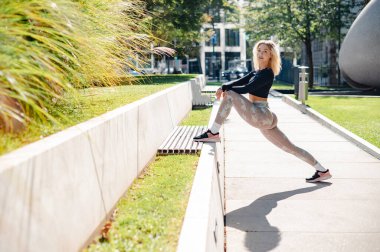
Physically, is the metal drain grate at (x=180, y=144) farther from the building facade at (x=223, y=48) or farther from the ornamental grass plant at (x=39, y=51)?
the building facade at (x=223, y=48)

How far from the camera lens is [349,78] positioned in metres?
23.7

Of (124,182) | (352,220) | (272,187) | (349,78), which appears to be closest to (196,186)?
(124,182)

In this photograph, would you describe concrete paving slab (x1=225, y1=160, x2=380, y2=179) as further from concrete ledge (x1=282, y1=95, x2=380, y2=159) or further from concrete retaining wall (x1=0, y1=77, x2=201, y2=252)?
concrete retaining wall (x1=0, y1=77, x2=201, y2=252)

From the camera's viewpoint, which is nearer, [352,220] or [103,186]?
[103,186]

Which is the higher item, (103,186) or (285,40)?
(285,40)

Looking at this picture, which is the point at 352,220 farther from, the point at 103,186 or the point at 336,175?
the point at 103,186

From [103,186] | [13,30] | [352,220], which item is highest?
[13,30]

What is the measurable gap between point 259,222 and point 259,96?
1.93m

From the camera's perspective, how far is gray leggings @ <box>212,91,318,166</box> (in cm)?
621

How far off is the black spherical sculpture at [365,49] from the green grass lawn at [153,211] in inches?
697

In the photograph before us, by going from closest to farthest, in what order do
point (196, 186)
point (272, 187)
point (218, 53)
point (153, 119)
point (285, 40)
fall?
point (196, 186), point (272, 187), point (153, 119), point (285, 40), point (218, 53)

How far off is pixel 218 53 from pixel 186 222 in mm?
76116

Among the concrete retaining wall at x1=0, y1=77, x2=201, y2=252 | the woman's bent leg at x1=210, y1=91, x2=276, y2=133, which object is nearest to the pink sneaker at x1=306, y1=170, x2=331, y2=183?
the woman's bent leg at x1=210, y1=91, x2=276, y2=133

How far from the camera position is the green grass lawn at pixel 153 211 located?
3250 millimetres
